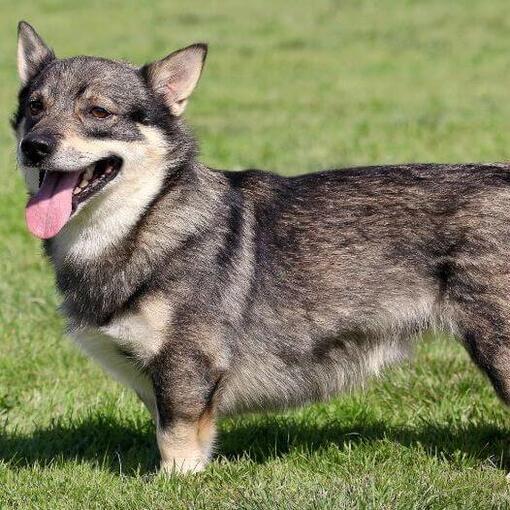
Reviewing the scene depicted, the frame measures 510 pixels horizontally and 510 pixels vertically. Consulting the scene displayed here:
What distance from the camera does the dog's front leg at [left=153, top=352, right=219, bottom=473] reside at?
4.44m

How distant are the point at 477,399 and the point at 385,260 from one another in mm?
1310

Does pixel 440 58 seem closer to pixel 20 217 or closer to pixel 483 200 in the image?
pixel 20 217

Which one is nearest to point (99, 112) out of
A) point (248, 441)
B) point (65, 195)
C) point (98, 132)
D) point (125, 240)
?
point (98, 132)

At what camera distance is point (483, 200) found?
4.66 meters

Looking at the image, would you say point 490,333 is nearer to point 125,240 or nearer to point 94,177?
point 125,240

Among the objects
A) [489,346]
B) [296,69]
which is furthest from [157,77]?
[296,69]

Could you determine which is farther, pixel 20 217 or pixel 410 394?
→ pixel 20 217

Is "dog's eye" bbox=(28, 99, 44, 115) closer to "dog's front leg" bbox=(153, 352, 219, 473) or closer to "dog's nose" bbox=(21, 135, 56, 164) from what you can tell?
"dog's nose" bbox=(21, 135, 56, 164)

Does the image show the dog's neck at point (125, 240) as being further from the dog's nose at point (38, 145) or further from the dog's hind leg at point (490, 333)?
the dog's hind leg at point (490, 333)

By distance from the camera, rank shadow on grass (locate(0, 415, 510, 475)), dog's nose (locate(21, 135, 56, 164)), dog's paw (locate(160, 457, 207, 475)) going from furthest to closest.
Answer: shadow on grass (locate(0, 415, 510, 475)) → dog's paw (locate(160, 457, 207, 475)) → dog's nose (locate(21, 135, 56, 164))

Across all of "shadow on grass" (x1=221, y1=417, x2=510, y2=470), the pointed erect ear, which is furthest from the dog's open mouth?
"shadow on grass" (x1=221, y1=417, x2=510, y2=470)

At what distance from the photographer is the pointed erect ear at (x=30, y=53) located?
16.3 feet

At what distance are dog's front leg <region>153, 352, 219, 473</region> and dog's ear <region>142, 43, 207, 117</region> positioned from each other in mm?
1185

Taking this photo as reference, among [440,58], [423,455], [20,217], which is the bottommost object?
[440,58]
